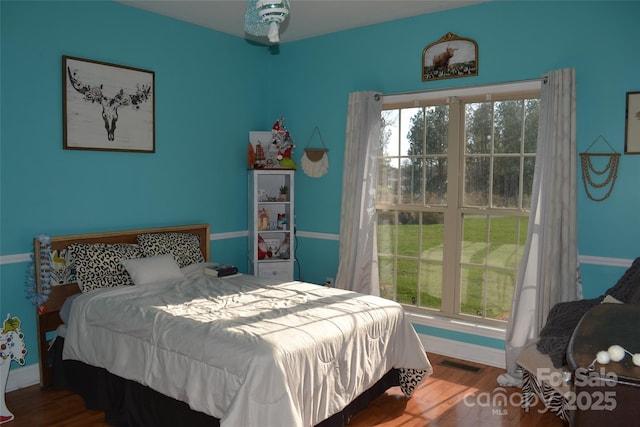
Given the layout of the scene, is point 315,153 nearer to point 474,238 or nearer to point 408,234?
point 408,234

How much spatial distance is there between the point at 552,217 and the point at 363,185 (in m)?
1.62

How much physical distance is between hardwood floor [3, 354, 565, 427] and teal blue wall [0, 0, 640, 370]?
0.48m

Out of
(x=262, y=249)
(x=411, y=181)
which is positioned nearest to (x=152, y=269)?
(x=262, y=249)

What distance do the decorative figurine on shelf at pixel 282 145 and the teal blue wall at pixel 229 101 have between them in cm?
20

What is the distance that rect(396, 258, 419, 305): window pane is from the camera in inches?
177

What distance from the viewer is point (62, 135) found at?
11.9 ft

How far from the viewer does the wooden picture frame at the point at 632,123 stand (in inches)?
129

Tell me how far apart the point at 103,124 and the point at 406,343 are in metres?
2.83

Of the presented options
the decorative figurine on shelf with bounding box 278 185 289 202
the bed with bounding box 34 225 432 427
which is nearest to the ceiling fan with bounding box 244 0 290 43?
the bed with bounding box 34 225 432 427

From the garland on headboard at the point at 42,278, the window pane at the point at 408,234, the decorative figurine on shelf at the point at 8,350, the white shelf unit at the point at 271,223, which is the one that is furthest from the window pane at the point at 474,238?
the decorative figurine on shelf at the point at 8,350

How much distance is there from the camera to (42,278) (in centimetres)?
337

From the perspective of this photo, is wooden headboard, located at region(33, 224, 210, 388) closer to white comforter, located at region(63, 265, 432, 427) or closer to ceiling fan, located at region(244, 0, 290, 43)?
white comforter, located at region(63, 265, 432, 427)

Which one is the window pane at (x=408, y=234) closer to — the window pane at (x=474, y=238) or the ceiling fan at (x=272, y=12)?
the window pane at (x=474, y=238)

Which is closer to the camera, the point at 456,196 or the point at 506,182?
the point at 506,182
